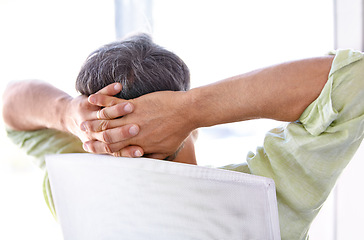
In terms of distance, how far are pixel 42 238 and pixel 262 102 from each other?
1.88 metres

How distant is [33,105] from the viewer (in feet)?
3.68

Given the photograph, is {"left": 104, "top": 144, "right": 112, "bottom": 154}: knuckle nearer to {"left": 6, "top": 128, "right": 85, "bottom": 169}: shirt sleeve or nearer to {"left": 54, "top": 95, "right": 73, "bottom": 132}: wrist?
{"left": 54, "top": 95, "right": 73, "bottom": 132}: wrist

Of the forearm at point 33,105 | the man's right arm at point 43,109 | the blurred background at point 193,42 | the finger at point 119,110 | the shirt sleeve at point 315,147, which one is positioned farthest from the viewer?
the blurred background at point 193,42

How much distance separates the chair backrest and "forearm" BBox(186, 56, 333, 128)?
0.14 m

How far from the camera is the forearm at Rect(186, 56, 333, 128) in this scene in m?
0.71

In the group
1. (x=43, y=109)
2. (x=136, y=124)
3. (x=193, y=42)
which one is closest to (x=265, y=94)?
(x=136, y=124)

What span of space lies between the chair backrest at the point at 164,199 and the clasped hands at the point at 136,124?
4 cm

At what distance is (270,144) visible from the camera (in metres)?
0.78

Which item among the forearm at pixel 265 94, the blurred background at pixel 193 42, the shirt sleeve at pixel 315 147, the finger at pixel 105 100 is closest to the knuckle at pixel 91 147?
the finger at pixel 105 100

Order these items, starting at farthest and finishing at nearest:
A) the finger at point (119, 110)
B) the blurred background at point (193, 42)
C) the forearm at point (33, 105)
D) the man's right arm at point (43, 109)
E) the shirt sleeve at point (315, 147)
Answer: the blurred background at point (193, 42), the forearm at point (33, 105), the man's right arm at point (43, 109), the finger at point (119, 110), the shirt sleeve at point (315, 147)

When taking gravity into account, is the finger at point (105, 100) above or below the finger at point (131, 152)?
above

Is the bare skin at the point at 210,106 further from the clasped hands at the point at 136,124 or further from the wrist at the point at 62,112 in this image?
the wrist at the point at 62,112

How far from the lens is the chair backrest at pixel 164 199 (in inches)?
27.2

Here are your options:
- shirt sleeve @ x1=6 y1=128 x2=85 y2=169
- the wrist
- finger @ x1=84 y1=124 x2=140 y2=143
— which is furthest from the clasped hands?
shirt sleeve @ x1=6 y1=128 x2=85 y2=169
